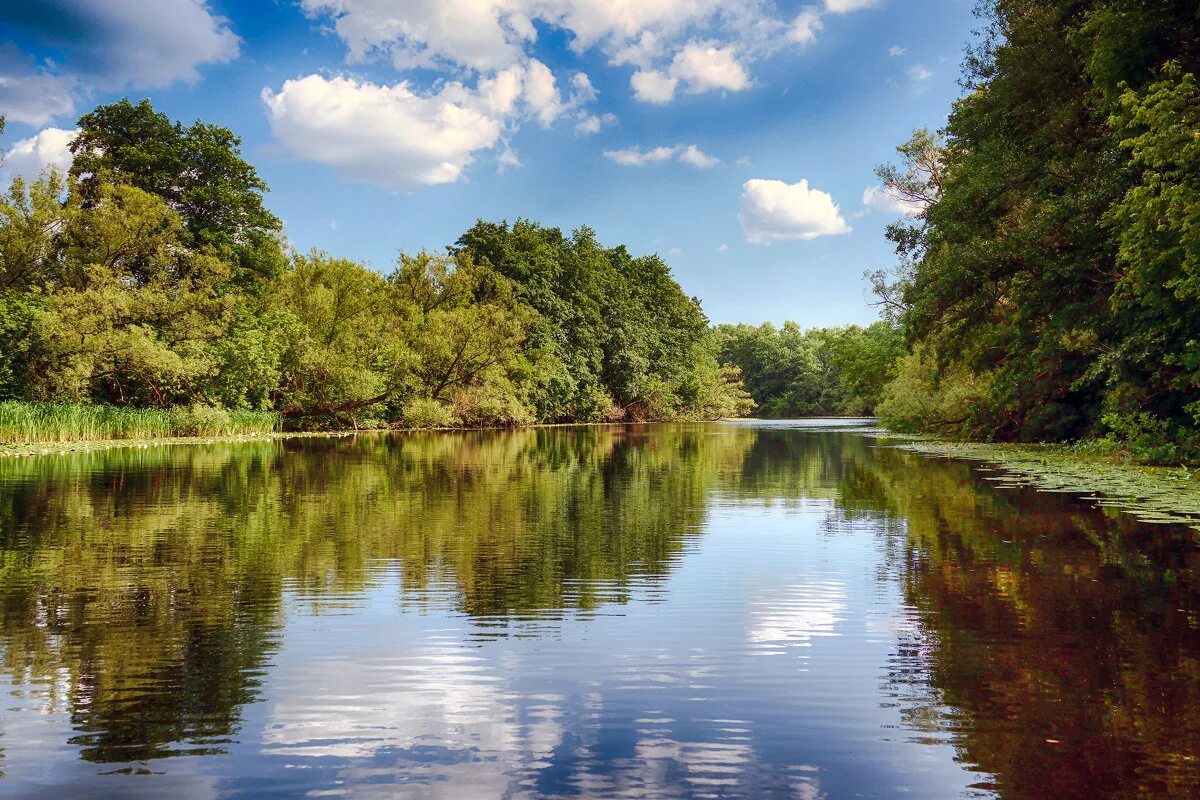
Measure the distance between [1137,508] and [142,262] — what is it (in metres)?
44.7

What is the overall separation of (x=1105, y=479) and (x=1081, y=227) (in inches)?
305

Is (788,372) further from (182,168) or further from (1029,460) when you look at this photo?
(1029,460)

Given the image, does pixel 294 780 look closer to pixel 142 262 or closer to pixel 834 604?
pixel 834 604

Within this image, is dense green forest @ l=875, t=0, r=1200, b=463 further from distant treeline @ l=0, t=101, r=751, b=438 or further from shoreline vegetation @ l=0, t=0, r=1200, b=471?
distant treeline @ l=0, t=101, r=751, b=438

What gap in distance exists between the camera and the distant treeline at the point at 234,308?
3941 centimetres

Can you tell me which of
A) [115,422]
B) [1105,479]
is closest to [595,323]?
[115,422]

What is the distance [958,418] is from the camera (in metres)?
42.6

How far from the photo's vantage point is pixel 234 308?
46.5 metres

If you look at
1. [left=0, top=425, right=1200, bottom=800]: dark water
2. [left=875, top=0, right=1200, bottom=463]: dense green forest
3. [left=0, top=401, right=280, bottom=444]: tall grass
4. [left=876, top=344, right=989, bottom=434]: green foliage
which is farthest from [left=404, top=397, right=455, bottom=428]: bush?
[left=0, top=425, right=1200, bottom=800]: dark water

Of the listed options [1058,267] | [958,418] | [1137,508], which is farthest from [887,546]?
[958,418]

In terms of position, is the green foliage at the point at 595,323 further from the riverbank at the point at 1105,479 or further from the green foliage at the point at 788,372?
the riverbank at the point at 1105,479

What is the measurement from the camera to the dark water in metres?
4.09

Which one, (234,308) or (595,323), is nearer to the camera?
(234,308)

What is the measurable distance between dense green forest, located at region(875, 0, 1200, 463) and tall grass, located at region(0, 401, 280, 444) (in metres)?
30.8
